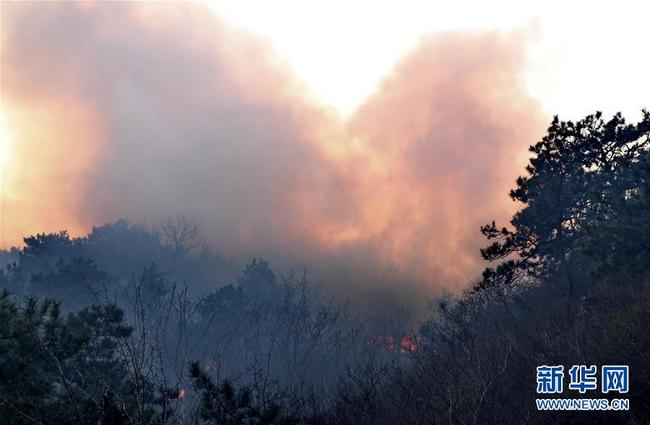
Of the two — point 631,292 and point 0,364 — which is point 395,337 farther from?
point 0,364

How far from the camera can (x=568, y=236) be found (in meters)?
26.1

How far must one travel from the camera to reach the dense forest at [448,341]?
9.70 metres

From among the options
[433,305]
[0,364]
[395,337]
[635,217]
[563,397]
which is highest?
[433,305]

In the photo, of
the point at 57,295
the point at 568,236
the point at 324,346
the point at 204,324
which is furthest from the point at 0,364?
the point at 324,346

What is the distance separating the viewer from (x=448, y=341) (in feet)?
71.3

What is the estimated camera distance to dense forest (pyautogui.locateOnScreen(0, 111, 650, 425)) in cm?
970

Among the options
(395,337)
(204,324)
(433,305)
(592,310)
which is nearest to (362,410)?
(592,310)

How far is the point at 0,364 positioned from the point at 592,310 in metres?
19.3

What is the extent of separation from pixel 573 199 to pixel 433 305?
68306 mm

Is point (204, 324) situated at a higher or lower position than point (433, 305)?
lower

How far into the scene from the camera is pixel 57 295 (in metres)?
50.4

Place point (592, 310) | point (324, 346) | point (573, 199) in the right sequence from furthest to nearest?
point (324, 346) → point (573, 199) → point (592, 310)

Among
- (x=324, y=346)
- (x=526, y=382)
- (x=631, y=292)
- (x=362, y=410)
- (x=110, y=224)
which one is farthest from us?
(x=110, y=224)

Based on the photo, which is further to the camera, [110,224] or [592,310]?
[110,224]
